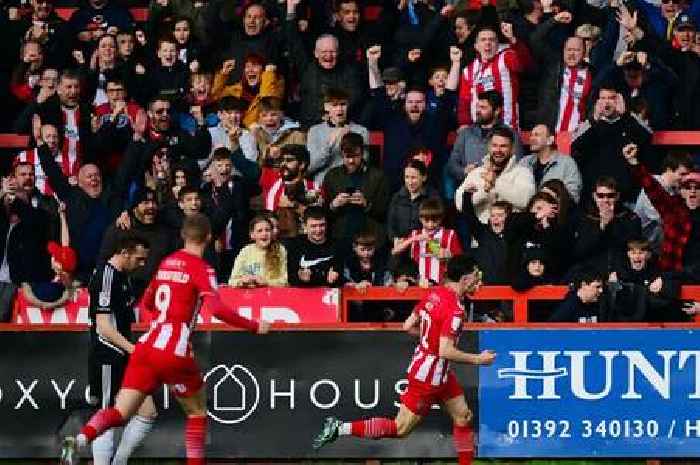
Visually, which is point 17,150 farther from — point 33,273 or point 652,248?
point 652,248

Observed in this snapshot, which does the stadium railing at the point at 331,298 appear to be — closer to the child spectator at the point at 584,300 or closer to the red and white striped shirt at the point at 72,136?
the child spectator at the point at 584,300

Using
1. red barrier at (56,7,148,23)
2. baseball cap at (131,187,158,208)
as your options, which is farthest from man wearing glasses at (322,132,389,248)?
red barrier at (56,7,148,23)

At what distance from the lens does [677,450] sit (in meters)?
16.9

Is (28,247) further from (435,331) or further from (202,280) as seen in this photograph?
(435,331)

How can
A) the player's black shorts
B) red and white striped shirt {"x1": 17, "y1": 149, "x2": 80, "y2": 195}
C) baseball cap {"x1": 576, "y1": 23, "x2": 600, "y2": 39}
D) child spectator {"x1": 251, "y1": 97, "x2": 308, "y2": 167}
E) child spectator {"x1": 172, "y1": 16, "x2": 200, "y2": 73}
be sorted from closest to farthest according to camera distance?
the player's black shorts → child spectator {"x1": 251, "y1": 97, "x2": 308, "y2": 167} → red and white striped shirt {"x1": 17, "y1": 149, "x2": 80, "y2": 195} → baseball cap {"x1": 576, "y1": 23, "x2": 600, "y2": 39} → child spectator {"x1": 172, "y1": 16, "x2": 200, "y2": 73}

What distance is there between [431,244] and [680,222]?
1.98m

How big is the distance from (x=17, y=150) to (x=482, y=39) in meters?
4.40

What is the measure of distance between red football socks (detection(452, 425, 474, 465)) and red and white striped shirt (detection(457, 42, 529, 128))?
4369 mm

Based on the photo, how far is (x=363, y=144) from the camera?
61.4ft

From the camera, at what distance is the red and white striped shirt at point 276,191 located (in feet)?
61.2

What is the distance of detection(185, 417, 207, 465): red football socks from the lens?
15516 millimetres

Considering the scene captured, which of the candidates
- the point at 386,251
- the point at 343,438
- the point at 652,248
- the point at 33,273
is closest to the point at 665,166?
the point at 652,248


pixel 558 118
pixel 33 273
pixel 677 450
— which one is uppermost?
pixel 558 118

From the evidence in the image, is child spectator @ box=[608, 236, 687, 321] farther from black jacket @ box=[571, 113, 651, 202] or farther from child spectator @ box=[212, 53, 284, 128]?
child spectator @ box=[212, 53, 284, 128]
